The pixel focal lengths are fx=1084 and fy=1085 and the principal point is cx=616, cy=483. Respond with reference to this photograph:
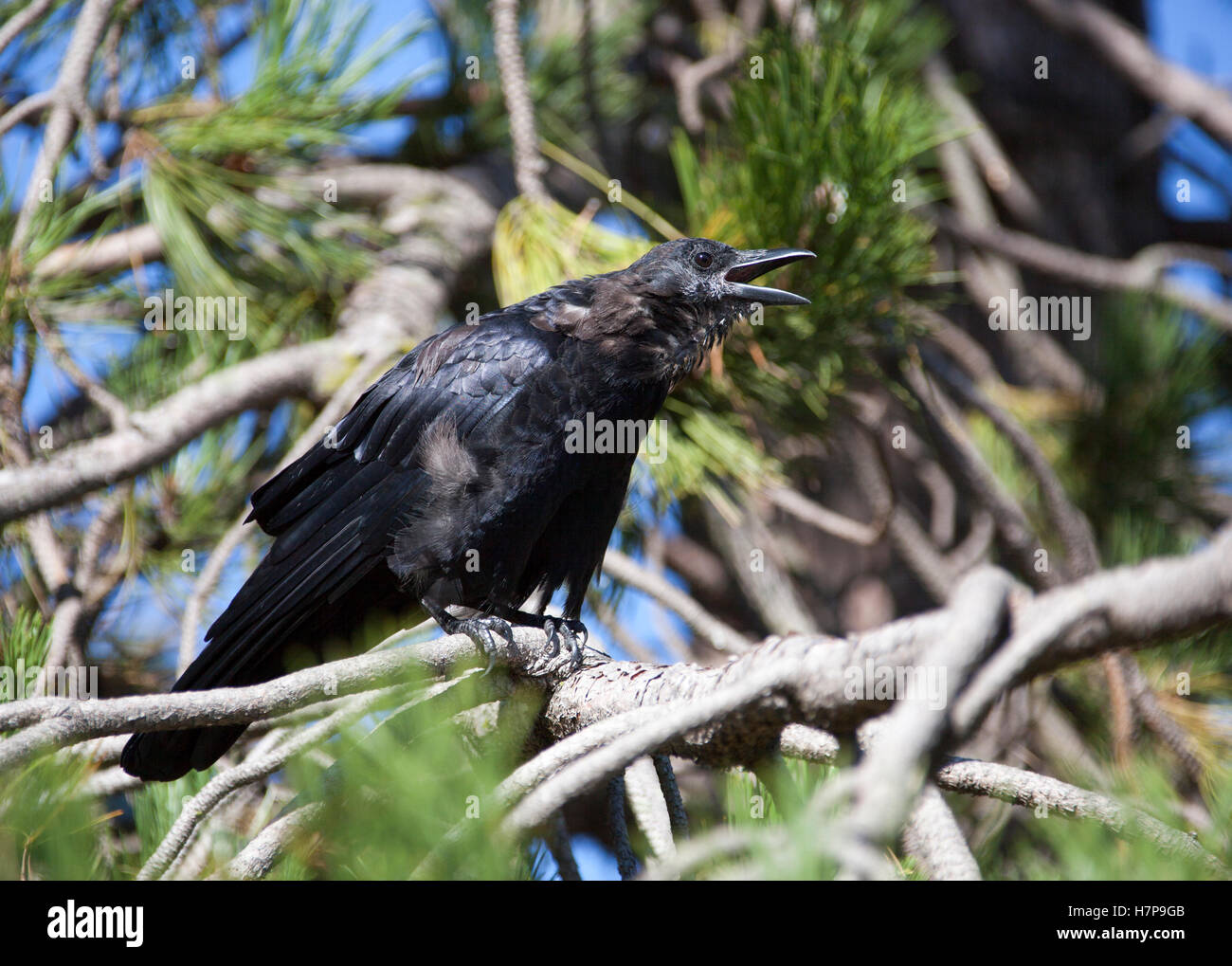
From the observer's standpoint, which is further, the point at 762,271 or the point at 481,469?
the point at 762,271

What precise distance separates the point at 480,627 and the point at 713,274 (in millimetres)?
1111

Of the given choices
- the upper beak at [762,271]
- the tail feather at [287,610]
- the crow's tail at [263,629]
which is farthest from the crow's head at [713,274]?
the crow's tail at [263,629]

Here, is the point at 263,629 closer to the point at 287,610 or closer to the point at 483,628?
the point at 287,610

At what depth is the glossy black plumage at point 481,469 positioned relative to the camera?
8.35 ft

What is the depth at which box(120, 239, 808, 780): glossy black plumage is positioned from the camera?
2.54 m

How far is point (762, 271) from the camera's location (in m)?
2.85

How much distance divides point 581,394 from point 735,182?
2.74 feet

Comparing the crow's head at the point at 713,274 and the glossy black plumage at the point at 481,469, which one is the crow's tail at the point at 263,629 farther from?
the crow's head at the point at 713,274

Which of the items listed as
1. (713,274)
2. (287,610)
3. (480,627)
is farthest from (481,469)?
(713,274)

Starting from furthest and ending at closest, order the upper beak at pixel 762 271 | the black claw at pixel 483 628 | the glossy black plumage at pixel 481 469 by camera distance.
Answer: the upper beak at pixel 762 271 → the glossy black plumage at pixel 481 469 → the black claw at pixel 483 628

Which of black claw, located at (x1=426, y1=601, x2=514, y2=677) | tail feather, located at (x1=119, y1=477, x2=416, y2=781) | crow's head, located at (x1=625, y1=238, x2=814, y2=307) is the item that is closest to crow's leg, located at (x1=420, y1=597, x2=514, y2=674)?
black claw, located at (x1=426, y1=601, x2=514, y2=677)

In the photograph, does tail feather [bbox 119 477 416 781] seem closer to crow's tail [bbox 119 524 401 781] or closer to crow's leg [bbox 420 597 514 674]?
crow's tail [bbox 119 524 401 781]

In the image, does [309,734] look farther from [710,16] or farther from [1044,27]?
[1044,27]

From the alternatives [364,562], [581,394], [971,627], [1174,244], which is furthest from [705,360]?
[1174,244]
